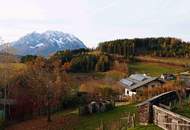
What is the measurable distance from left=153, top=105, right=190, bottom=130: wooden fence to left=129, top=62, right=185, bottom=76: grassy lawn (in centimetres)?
6823

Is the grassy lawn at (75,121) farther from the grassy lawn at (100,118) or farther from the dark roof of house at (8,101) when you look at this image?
the dark roof of house at (8,101)

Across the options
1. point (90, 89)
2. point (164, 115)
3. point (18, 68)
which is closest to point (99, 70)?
point (90, 89)

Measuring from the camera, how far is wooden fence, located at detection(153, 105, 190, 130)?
19.2 meters

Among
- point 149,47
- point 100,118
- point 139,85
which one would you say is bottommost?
point 100,118

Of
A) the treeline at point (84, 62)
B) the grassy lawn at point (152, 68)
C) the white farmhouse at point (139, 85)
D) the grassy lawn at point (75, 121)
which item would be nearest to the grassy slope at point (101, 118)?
the grassy lawn at point (75, 121)

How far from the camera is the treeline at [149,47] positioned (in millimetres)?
109000

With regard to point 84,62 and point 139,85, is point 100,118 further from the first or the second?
point 84,62

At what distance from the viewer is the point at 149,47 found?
4697 inches

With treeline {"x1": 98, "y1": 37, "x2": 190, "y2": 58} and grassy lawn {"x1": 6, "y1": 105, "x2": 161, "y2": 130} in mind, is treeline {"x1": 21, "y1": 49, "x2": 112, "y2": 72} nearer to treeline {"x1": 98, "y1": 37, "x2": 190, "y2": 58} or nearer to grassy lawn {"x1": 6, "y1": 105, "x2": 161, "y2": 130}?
treeline {"x1": 98, "y1": 37, "x2": 190, "y2": 58}

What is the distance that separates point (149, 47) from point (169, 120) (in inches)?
3899

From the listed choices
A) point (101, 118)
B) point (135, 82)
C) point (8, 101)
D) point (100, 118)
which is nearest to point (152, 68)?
point (135, 82)

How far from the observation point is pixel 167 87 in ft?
160

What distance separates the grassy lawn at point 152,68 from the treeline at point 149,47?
8144 millimetres

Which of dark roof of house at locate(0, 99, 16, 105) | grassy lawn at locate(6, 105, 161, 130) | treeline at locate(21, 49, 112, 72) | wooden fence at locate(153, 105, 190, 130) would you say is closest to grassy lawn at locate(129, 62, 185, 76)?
treeline at locate(21, 49, 112, 72)
